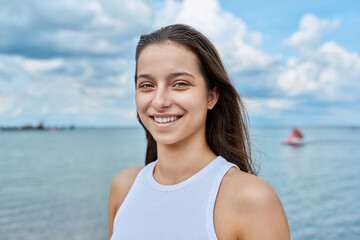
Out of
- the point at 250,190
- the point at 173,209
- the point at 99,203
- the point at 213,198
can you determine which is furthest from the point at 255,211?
the point at 99,203

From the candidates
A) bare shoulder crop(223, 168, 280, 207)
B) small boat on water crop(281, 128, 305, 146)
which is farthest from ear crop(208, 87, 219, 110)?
small boat on water crop(281, 128, 305, 146)

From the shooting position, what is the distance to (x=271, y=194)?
1687 mm

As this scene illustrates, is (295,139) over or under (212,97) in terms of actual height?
under

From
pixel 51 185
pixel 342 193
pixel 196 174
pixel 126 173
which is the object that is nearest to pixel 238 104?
pixel 196 174

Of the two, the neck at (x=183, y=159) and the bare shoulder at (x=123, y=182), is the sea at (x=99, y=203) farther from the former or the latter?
the bare shoulder at (x=123, y=182)

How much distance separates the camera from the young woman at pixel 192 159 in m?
1.70

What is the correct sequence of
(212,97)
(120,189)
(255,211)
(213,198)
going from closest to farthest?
1. (255,211)
2. (213,198)
3. (212,97)
4. (120,189)

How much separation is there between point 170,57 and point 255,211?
91 centimetres

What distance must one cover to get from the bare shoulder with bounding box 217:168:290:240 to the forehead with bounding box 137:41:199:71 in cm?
69

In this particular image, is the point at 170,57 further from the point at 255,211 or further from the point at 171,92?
the point at 255,211

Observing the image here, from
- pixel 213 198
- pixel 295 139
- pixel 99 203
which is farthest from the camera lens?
pixel 295 139

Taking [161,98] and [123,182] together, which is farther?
[123,182]

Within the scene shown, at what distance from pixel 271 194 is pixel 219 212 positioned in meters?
0.27

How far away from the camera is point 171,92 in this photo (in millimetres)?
1862
